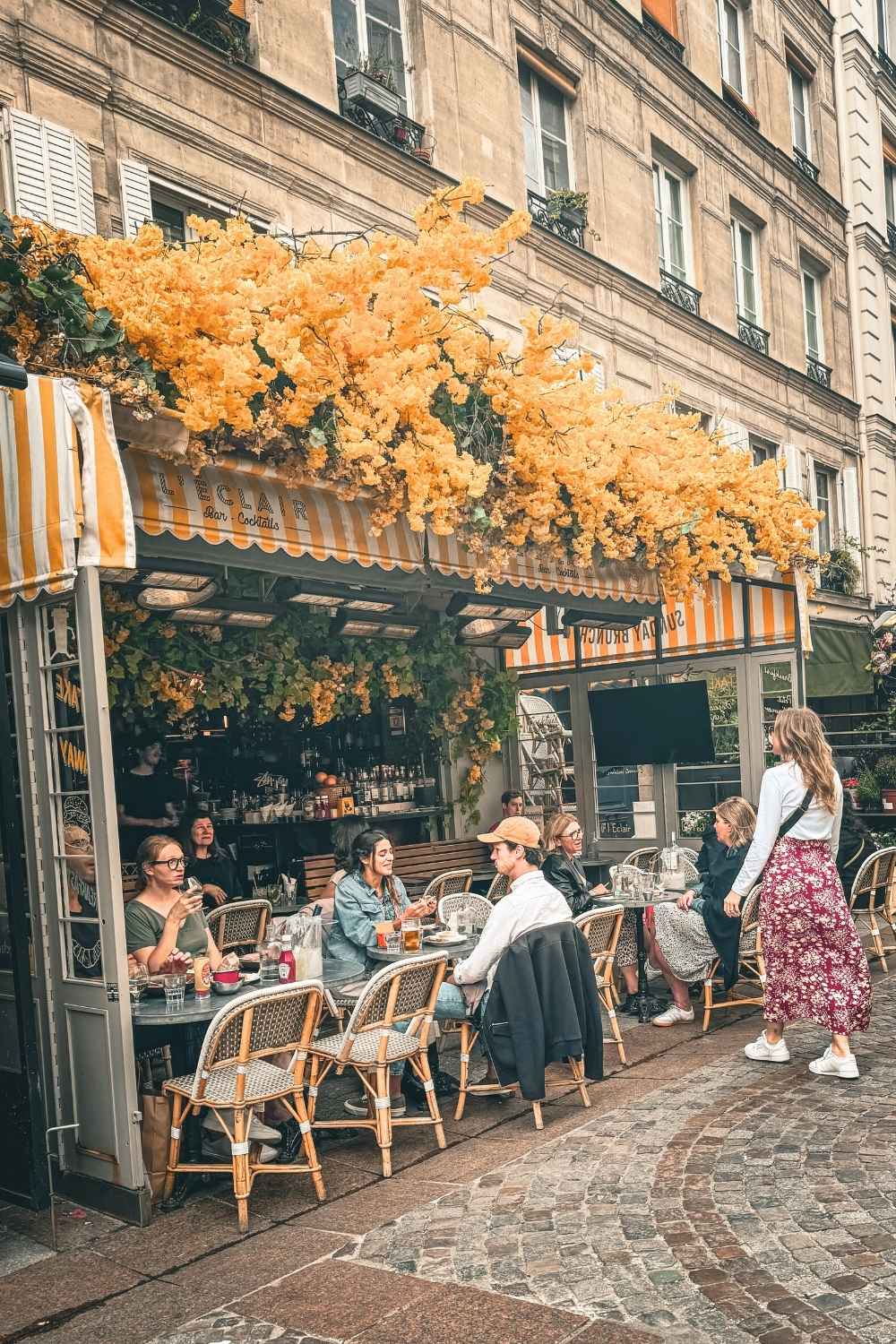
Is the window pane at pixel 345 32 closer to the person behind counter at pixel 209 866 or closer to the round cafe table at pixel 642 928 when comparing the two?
the person behind counter at pixel 209 866

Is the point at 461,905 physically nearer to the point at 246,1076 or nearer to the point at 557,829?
the point at 557,829

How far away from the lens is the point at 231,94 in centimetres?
1005

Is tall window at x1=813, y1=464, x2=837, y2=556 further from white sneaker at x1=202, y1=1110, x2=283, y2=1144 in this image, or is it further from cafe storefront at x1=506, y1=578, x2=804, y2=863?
white sneaker at x1=202, y1=1110, x2=283, y2=1144

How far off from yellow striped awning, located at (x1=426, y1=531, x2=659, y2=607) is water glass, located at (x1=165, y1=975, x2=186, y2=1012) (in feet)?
11.2

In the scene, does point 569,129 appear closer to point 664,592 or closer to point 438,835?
point 664,592

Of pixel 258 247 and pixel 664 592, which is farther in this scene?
pixel 664 592

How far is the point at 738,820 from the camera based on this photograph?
8078 mm

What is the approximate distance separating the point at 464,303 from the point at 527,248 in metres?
1.63

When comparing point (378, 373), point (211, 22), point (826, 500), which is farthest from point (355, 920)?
point (826, 500)

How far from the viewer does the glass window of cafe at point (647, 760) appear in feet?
38.8

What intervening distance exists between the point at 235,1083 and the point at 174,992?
0.56 m

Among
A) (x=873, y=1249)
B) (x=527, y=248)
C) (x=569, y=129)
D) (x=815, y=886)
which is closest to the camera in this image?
(x=873, y=1249)

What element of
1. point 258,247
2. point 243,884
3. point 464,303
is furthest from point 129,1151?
point 464,303

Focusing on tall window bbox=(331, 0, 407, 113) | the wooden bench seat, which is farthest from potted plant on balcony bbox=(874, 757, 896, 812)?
tall window bbox=(331, 0, 407, 113)
